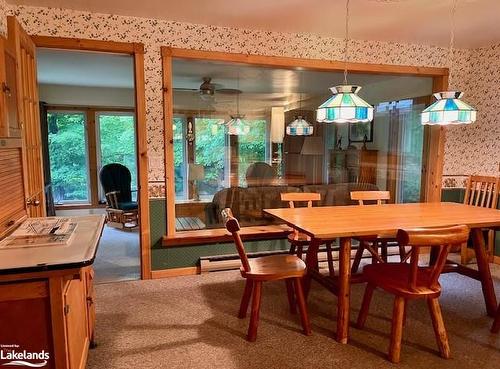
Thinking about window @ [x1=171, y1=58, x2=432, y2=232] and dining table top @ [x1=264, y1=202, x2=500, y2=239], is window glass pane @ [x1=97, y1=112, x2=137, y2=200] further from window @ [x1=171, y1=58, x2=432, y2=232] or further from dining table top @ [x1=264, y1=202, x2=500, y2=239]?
dining table top @ [x1=264, y1=202, x2=500, y2=239]

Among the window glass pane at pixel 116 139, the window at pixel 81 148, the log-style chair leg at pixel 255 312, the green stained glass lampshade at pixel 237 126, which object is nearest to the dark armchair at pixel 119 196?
the window at pixel 81 148

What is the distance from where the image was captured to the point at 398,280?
231 centimetres

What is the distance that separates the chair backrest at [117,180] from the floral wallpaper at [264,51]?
10.2 ft

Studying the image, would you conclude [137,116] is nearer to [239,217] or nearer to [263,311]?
[239,217]

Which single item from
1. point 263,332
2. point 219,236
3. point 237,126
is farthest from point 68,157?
point 263,332

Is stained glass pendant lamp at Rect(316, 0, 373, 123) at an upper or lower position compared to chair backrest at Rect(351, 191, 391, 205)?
upper

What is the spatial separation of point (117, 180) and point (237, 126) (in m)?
2.47

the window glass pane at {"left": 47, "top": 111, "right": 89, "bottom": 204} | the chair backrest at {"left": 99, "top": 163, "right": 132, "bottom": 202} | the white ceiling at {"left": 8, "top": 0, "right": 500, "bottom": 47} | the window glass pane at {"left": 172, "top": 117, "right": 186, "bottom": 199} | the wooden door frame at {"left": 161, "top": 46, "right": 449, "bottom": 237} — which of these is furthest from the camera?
the window glass pane at {"left": 47, "top": 111, "right": 89, "bottom": 204}

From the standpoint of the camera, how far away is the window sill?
12.0 feet

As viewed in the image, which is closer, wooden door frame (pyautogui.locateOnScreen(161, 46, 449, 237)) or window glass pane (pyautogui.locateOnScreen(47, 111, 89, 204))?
wooden door frame (pyautogui.locateOnScreen(161, 46, 449, 237))

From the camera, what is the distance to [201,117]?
506 centimetres

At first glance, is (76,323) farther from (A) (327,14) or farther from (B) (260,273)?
(A) (327,14)

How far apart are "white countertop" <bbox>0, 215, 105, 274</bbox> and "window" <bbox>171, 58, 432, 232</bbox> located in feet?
6.72

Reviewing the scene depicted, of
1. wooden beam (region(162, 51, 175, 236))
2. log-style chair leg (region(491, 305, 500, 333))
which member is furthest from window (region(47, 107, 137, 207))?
log-style chair leg (region(491, 305, 500, 333))
